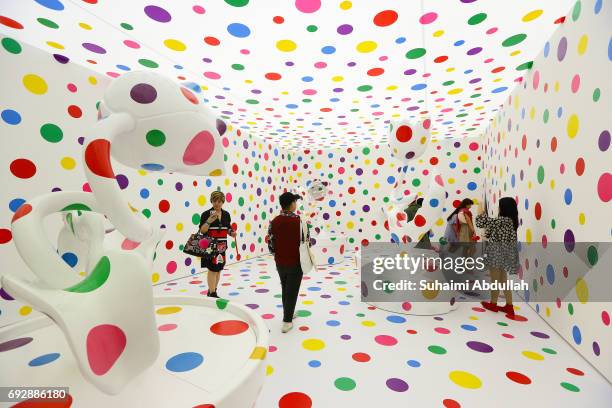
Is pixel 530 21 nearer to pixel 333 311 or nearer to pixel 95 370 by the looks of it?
pixel 333 311

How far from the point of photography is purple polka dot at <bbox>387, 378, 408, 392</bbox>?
4.90ft

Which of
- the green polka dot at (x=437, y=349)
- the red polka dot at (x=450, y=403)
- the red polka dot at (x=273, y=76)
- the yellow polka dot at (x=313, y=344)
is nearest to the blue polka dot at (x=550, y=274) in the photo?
the green polka dot at (x=437, y=349)

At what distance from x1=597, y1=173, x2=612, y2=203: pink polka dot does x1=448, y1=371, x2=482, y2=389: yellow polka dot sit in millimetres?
1169

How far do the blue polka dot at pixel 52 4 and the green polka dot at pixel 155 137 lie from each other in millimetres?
1562

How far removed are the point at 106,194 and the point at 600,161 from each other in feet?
7.40

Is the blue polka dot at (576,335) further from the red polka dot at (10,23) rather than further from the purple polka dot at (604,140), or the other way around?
the red polka dot at (10,23)

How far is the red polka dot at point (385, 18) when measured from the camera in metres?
1.75

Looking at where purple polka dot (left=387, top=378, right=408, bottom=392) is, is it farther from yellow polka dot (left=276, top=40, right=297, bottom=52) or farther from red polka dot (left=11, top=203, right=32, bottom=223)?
yellow polka dot (left=276, top=40, right=297, bottom=52)

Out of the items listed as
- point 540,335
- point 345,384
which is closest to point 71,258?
point 345,384

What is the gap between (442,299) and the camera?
8.27 feet

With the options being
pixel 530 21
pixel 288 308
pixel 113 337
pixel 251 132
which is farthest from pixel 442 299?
pixel 251 132

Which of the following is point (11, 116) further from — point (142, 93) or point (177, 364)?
point (177, 364)

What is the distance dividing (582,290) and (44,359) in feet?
8.54

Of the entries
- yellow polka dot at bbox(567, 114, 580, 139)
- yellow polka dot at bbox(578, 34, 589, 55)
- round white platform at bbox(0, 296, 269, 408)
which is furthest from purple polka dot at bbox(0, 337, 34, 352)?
yellow polka dot at bbox(578, 34, 589, 55)
